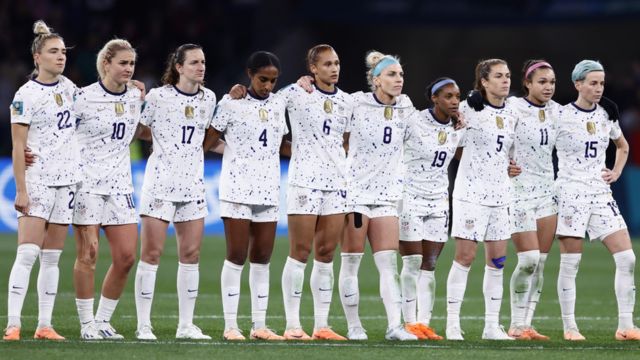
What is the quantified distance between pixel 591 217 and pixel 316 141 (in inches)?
96.3

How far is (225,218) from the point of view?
35.5 ft

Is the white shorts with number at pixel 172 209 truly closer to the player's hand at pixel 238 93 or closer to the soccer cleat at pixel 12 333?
the player's hand at pixel 238 93

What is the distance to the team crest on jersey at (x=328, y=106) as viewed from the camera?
1095 centimetres

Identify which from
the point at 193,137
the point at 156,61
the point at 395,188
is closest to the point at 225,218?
the point at 193,137

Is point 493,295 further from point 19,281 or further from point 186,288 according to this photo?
point 19,281

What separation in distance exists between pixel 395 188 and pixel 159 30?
17.3m

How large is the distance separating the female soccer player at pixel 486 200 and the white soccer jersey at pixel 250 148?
1.62 meters

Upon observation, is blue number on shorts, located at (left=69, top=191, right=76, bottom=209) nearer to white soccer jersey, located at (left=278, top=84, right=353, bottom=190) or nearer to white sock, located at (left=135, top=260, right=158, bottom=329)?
white sock, located at (left=135, top=260, right=158, bottom=329)

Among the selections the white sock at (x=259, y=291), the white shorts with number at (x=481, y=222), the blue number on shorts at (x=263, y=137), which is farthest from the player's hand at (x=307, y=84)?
the white shorts with number at (x=481, y=222)

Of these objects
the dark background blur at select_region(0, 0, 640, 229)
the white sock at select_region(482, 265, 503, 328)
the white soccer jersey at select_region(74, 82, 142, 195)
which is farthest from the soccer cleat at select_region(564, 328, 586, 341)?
the dark background blur at select_region(0, 0, 640, 229)


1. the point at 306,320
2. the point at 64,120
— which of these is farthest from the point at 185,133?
the point at 306,320

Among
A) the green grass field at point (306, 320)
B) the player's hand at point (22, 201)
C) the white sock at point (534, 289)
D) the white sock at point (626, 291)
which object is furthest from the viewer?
the white sock at point (534, 289)

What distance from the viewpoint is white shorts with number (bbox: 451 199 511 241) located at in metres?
11.3

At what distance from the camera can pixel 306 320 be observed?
13.2 meters
